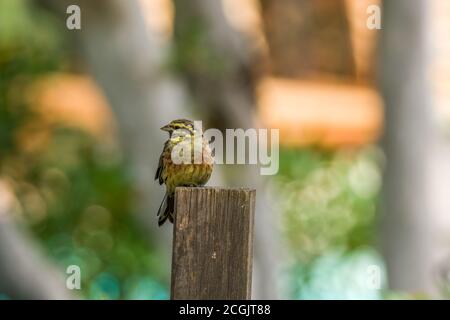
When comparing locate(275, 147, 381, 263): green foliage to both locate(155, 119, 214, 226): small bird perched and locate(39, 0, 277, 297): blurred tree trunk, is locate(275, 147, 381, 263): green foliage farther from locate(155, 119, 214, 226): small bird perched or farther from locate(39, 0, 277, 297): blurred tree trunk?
locate(155, 119, 214, 226): small bird perched

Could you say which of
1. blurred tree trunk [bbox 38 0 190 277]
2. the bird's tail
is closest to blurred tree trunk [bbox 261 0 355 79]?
blurred tree trunk [bbox 38 0 190 277]

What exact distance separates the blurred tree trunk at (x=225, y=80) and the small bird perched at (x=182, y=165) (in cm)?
458

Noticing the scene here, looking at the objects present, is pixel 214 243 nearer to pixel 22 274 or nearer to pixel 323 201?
pixel 22 274

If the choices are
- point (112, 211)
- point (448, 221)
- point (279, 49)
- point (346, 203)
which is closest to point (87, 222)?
point (112, 211)

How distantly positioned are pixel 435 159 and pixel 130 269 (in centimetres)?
415

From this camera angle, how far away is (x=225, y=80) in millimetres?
8180

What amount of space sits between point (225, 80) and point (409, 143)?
1569 millimetres

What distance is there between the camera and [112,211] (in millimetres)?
11578

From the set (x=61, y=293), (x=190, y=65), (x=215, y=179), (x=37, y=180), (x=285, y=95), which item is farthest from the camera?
(x=285, y=95)

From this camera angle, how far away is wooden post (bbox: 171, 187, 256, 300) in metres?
2.82

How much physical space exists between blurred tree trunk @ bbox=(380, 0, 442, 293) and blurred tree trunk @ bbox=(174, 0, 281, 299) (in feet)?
3.43

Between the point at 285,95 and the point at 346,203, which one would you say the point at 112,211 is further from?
the point at 285,95

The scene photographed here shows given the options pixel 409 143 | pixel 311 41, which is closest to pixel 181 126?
pixel 409 143

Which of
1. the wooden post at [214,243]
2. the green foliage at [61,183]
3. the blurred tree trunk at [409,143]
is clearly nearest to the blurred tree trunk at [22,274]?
the blurred tree trunk at [409,143]
